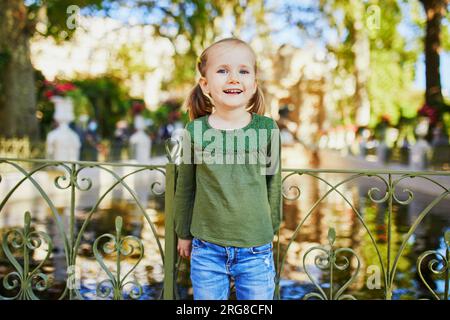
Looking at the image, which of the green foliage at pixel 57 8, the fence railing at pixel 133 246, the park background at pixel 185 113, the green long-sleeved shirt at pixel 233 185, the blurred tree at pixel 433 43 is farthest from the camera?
the blurred tree at pixel 433 43

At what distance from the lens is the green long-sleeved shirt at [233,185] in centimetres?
260

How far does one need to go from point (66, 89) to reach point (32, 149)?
458cm

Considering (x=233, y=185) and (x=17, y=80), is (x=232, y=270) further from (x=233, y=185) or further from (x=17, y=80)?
(x=17, y=80)

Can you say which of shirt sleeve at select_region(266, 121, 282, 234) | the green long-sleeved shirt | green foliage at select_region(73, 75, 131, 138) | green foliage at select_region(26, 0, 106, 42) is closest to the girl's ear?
the green long-sleeved shirt

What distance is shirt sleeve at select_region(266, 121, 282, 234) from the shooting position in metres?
2.69

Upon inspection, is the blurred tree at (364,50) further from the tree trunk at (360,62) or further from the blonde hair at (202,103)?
the blonde hair at (202,103)

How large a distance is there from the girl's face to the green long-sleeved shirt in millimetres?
131

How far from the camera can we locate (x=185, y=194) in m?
2.79

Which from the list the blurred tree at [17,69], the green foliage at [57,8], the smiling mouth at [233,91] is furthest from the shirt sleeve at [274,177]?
the green foliage at [57,8]

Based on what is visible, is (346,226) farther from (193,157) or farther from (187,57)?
(187,57)

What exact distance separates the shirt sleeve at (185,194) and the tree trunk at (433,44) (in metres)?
18.9

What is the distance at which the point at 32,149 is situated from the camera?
45.0 ft

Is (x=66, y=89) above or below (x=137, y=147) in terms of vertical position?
above

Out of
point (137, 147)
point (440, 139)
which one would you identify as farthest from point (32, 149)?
point (440, 139)
